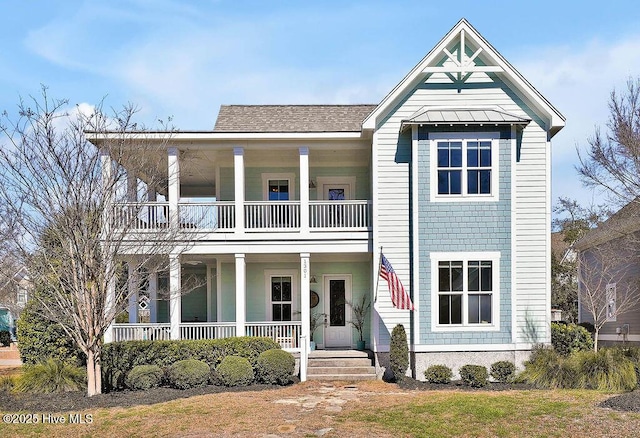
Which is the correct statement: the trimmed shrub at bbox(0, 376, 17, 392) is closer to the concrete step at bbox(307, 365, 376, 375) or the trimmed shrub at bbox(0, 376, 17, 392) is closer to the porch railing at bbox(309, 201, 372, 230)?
the concrete step at bbox(307, 365, 376, 375)

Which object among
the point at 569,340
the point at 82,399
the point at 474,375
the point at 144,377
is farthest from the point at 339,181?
the point at 82,399

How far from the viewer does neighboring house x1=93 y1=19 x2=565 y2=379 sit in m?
15.1

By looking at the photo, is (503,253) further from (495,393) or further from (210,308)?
(210,308)

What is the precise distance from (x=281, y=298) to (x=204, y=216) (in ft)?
13.5

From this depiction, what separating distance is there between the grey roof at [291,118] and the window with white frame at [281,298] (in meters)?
4.94

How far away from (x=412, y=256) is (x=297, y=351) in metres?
4.22

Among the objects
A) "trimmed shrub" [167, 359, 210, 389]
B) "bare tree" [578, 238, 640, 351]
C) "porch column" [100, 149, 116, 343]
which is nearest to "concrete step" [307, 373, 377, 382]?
"trimmed shrub" [167, 359, 210, 389]

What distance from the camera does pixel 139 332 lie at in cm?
1595

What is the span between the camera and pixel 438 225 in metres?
15.3

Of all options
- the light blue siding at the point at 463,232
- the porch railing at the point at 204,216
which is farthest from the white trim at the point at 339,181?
the light blue siding at the point at 463,232

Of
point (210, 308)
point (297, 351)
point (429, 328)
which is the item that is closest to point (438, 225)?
point (429, 328)

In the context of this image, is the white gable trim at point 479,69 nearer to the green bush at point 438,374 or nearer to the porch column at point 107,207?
the green bush at point 438,374

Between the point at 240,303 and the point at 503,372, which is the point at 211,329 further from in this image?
the point at 503,372

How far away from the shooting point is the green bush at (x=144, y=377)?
13844 mm
